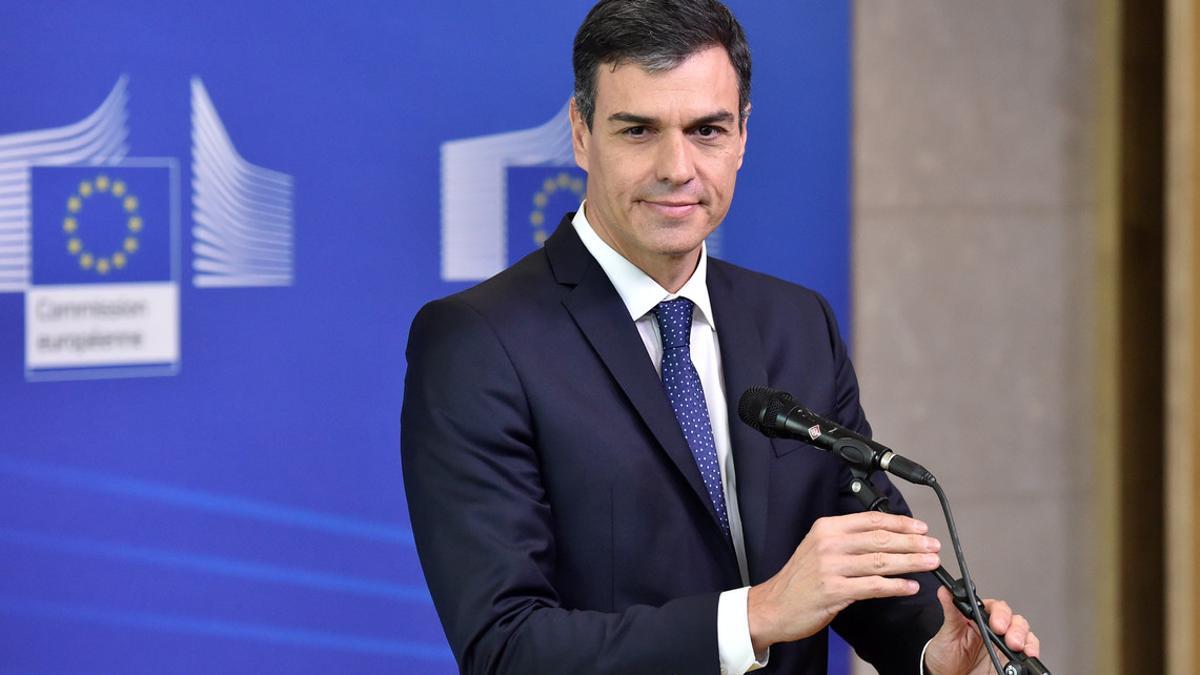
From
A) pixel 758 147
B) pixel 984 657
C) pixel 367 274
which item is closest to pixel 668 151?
pixel 984 657

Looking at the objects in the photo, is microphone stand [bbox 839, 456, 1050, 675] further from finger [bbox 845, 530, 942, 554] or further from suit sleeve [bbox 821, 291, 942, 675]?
suit sleeve [bbox 821, 291, 942, 675]

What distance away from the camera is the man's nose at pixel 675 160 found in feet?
6.21

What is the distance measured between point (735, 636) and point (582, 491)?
299mm

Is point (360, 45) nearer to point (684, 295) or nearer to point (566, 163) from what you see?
point (566, 163)

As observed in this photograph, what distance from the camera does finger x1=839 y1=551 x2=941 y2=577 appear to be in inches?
→ 60.7

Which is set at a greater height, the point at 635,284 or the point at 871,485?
the point at 635,284

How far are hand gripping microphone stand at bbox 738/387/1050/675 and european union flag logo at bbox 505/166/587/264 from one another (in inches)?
61.5

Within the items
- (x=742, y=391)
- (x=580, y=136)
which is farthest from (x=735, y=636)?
(x=580, y=136)

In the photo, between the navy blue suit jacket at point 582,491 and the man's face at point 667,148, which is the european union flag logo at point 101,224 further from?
the man's face at point 667,148

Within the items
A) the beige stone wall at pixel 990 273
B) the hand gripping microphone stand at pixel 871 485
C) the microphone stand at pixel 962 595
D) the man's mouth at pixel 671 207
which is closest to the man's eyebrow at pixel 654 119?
the man's mouth at pixel 671 207

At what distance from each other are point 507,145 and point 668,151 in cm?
127

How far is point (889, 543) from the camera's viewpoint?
156 centimetres

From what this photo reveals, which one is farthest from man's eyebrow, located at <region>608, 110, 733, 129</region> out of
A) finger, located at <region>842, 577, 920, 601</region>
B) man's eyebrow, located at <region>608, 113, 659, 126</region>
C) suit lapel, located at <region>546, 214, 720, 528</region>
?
finger, located at <region>842, 577, 920, 601</region>

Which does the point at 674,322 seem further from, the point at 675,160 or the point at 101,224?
the point at 101,224
